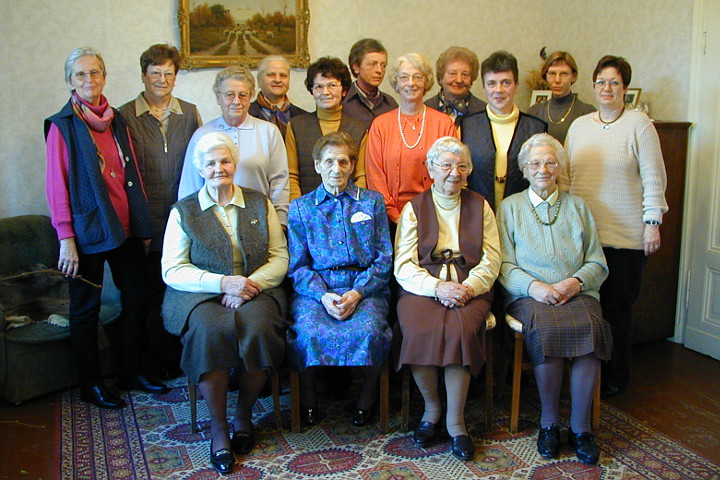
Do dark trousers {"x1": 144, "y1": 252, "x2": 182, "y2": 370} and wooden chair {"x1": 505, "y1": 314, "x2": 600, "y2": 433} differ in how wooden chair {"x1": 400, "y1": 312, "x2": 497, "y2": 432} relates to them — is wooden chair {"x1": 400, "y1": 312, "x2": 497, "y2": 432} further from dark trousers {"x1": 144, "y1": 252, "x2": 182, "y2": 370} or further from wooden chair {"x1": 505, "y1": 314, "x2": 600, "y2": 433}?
dark trousers {"x1": 144, "y1": 252, "x2": 182, "y2": 370}

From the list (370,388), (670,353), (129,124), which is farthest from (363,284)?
(670,353)

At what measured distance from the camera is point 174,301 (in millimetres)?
2725

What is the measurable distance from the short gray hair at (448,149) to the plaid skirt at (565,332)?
0.70m

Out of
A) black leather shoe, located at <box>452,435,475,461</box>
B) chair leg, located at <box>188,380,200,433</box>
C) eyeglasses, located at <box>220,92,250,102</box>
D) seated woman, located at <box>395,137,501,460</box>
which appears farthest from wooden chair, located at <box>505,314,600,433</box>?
eyeglasses, located at <box>220,92,250,102</box>

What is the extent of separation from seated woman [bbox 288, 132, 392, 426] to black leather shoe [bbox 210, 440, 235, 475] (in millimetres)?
450

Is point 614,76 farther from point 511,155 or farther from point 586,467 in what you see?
point 586,467

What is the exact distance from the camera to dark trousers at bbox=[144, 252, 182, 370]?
128 inches

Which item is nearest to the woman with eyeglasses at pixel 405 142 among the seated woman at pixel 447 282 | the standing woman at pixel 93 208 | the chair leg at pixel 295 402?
the seated woman at pixel 447 282

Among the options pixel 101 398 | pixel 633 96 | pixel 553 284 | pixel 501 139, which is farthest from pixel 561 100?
pixel 101 398

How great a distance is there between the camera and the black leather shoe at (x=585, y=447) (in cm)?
254

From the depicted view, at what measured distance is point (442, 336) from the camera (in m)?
2.60

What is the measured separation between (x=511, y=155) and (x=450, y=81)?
22.2 inches

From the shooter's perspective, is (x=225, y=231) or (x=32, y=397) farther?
(x=32, y=397)

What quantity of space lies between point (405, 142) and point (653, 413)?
5.64 ft
